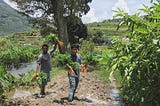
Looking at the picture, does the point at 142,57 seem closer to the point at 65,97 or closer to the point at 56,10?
Answer: the point at 65,97

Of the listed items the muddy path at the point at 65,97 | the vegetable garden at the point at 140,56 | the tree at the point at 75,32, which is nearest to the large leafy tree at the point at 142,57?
the vegetable garden at the point at 140,56

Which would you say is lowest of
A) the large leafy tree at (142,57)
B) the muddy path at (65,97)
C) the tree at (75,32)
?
the muddy path at (65,97)

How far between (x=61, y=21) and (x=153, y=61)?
2738 centimetres

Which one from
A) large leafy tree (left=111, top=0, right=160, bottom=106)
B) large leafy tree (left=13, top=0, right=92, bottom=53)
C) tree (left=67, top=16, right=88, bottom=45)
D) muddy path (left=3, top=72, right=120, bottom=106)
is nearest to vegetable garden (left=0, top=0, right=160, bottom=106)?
large leafy tree (left=111, top=0, right=160, bottom=106)

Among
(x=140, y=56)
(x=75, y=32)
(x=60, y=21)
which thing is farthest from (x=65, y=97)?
(x=75, y=32)

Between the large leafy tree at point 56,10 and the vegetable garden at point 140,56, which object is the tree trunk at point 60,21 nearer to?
the large leafy tree at point 56,10

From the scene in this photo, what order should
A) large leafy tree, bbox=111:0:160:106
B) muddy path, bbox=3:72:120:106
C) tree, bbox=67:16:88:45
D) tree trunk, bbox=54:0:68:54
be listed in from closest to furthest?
large leafy tree, bbox=111:0:160:106, muddy path, bbox=3:72:120:106, tree trunk, bbox=54:0:68:54, tree, bbox=67:16:88:45

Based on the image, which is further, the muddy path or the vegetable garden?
the muddy path

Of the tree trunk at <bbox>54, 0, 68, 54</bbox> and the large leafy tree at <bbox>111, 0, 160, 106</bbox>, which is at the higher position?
the tree trunk at <bbox>54, 0, 68, 54</bbox>

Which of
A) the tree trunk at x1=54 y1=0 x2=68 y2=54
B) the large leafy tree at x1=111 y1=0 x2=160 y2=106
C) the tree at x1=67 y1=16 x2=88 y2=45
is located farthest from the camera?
the tree at x1=67 y1=16 x2=88 y2=45

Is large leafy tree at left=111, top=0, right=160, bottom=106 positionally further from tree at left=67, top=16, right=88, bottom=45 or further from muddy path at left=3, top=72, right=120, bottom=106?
tree at left=67, top=16, right=88, bottom=45

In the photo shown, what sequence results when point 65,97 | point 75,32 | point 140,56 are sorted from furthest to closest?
point 75,32
point 65,97
point 140,56

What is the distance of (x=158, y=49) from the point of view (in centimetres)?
687

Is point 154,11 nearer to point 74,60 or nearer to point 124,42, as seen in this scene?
point 124,42
